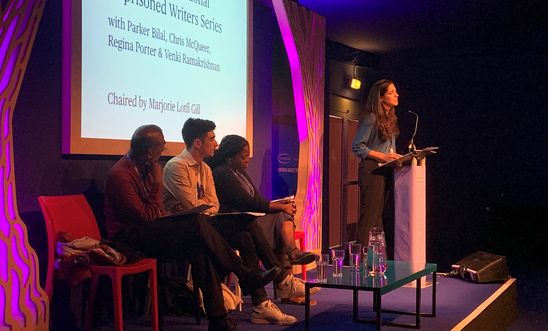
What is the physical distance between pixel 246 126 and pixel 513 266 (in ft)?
11.5

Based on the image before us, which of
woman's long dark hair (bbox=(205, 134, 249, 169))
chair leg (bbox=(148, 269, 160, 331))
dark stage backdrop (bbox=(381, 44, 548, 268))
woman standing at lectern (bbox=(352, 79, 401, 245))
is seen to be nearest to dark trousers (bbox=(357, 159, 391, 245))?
woman standing at lectern (bbox=(352, 79, 401, 245))

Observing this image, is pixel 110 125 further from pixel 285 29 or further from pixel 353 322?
pixel 285 29

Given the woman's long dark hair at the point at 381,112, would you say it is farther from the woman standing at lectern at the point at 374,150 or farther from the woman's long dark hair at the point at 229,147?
the woman's long dark hair at the point at 229,147

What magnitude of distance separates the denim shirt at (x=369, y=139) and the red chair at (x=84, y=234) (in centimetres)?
203

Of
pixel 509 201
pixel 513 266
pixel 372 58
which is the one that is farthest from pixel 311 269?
pixel 372 58

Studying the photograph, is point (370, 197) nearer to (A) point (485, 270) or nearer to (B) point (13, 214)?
(A) point (485, 270)

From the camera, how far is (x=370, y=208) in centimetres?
484

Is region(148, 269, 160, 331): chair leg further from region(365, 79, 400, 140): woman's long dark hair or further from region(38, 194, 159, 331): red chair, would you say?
region(365, 79, 400, 140): woman's long dark hair

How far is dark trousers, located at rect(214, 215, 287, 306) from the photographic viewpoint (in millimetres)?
3859

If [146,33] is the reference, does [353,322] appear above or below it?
below

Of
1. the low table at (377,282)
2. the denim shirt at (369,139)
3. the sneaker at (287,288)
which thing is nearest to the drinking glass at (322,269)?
the low table at (377,282)

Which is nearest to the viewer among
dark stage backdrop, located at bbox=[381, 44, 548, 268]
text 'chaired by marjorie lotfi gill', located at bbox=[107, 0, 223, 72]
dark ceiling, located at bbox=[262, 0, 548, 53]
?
text 'chaired by marjorie lotfi gill', located at bbox=[107, 0, 223, 72]

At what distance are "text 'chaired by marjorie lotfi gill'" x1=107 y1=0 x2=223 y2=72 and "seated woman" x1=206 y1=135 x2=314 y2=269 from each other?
65cm

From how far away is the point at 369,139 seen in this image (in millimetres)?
4918
